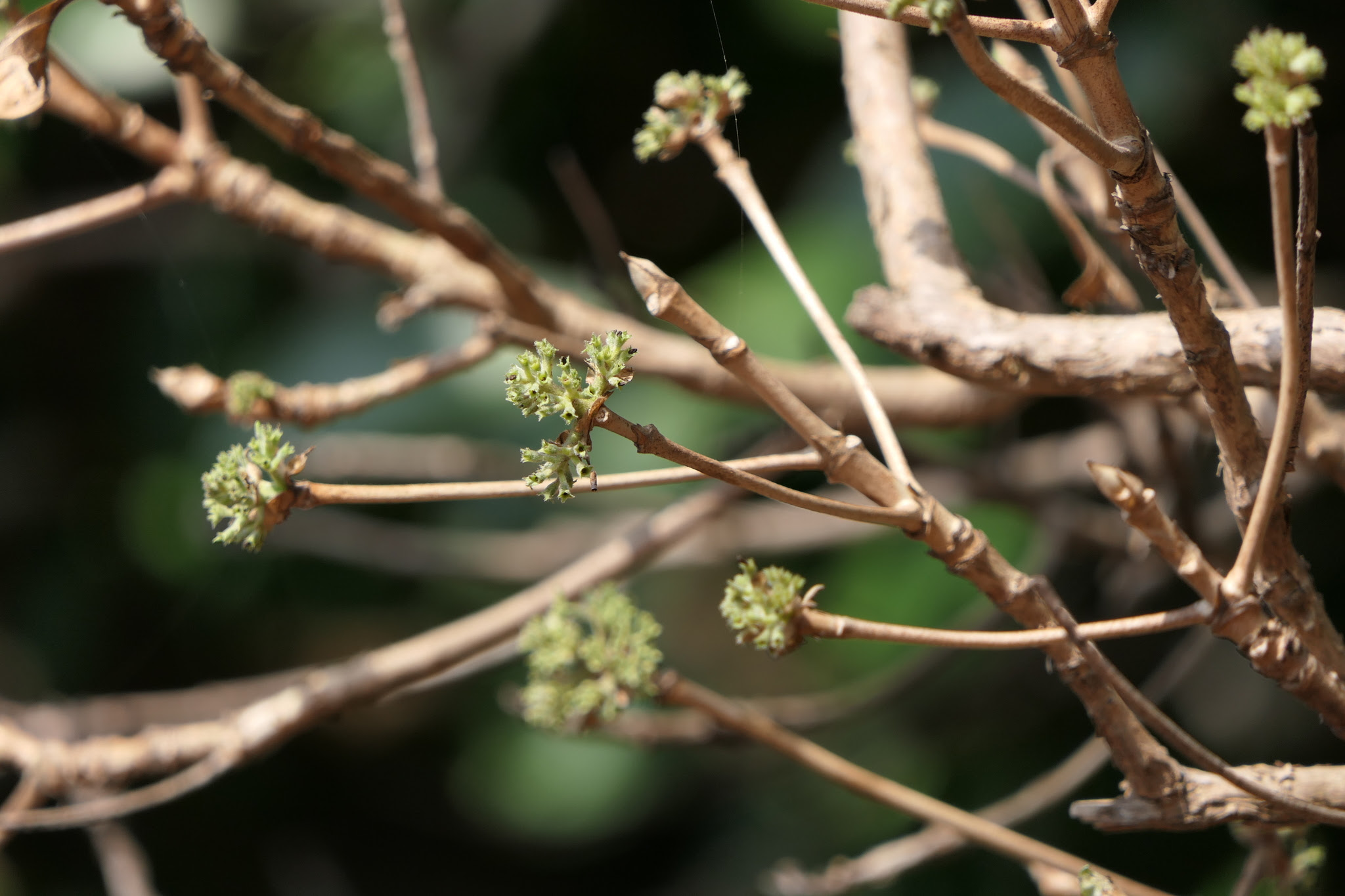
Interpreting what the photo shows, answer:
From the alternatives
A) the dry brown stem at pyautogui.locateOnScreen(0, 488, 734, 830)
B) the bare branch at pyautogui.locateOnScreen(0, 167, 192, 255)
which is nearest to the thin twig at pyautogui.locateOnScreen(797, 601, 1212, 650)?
the dry brown stem at pyautogui.locateOnScreen(0, 488, 734, 830)

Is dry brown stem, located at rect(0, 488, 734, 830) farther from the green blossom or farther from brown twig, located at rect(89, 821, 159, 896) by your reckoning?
the green blossom

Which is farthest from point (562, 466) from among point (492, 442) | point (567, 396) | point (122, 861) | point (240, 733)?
point (492, 442)

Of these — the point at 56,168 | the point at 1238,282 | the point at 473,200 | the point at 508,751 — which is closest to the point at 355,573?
the point at 508,751

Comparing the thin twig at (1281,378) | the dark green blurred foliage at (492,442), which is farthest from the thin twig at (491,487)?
the dark green blurred foliage at (492,442)

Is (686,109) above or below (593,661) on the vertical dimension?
above

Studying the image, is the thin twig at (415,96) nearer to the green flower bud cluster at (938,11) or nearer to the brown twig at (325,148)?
the brown twig at (325,148)

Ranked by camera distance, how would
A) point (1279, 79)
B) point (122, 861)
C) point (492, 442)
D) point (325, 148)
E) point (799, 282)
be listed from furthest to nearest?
point (492, 442) < point (122, 861) < point (325, 148) < point (799, 282) < point (1279, 79)

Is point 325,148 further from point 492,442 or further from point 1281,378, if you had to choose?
point 492,442
